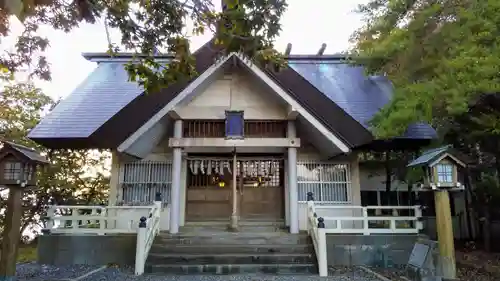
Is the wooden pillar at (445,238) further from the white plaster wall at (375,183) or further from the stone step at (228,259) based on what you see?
the white plaster wall at (375,183)

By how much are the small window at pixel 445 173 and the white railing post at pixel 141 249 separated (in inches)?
237

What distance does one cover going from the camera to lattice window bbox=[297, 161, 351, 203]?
10305 mm

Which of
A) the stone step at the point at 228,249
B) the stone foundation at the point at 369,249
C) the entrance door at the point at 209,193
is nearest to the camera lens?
the stone step at the point at 228,249

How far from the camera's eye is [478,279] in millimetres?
7066

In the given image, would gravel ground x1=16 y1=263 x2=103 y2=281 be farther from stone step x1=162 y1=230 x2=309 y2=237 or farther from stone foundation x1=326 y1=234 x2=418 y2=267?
stone foundation x1=326 y1=234 x2=418 y2=267

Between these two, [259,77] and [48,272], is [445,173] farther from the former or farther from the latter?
[48,272]

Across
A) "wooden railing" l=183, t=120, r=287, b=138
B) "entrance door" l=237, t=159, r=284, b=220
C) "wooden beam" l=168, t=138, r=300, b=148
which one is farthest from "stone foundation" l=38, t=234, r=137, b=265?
"entrance door" l=237, t=159, r=284, b=220

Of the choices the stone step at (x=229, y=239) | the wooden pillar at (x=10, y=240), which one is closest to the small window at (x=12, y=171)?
the wooden pillar at (x=10, y=240)

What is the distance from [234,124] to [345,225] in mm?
4306

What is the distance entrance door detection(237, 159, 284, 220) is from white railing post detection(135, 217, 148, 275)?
372cm

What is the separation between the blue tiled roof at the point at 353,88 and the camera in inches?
Answer: 400

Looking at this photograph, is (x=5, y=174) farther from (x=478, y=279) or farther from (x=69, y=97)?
(x=478, y=279)

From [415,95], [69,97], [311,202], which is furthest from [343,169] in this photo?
[69,97]

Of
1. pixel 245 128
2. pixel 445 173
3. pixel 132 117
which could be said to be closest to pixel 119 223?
pixel 132 117
